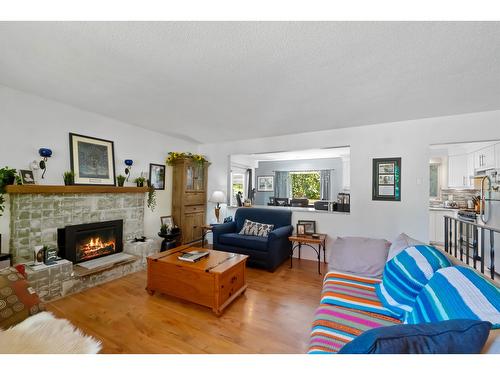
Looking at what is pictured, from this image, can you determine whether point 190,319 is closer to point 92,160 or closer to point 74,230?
point 74,230

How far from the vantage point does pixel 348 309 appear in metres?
1.50

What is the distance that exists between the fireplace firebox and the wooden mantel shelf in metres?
0.46

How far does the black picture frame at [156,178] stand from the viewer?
161 inches

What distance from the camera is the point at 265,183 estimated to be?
8078mm

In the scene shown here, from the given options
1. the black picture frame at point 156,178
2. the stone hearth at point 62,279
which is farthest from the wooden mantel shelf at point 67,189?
the stone hearth at point 62,279

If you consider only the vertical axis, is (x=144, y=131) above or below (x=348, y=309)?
above

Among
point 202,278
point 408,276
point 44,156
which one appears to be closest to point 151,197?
point 44,156

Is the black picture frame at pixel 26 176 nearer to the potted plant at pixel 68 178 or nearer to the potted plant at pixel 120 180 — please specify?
→ the potted plant at pixel 68 178

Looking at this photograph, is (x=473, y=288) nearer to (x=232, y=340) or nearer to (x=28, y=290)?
(x=232, y=340)

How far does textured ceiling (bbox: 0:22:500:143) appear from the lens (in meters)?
1.47

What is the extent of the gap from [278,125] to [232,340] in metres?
2.99

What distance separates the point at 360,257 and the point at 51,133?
13.1 ft

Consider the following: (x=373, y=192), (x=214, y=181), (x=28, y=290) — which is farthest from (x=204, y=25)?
(x=214, y=181)
